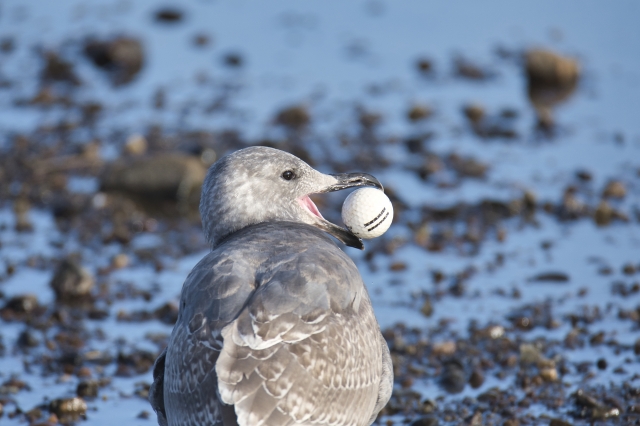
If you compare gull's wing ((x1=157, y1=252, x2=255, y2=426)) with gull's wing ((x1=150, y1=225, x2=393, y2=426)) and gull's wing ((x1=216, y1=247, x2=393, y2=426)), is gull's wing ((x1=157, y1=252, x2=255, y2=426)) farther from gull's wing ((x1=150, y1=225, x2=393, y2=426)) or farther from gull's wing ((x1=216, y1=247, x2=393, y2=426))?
gull's wing ((x1=216, y1=247, x2=393, y2=426))

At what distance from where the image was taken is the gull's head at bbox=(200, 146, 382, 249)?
6027 mm

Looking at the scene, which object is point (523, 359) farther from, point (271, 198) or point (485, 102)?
point (485, 102)

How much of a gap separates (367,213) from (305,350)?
1.71 meters

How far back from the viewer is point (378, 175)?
9914 millimetres

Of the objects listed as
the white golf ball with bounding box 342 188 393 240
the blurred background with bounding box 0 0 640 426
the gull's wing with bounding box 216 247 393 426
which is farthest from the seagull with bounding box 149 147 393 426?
the blurred background with bounding box 0 0 640 426

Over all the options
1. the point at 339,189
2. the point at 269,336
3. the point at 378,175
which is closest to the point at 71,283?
the point at 339,189

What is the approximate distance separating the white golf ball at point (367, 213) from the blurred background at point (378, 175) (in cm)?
116

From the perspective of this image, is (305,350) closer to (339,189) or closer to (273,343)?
(273,343)

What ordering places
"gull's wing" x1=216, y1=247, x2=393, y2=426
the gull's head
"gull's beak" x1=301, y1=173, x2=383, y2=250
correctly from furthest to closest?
"gull's beak" x1=301, y1=173, x2=383, y2=250
the gull's head
"gull's wing" x1=216, y1=247, x2=393, y2=426

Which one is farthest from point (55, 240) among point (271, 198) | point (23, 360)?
point (271, 198)

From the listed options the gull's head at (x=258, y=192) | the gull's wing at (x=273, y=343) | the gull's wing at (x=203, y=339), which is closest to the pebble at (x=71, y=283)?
the gull's head at (x=258, y=192)

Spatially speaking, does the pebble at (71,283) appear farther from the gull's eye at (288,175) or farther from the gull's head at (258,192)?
the gull's eye at (288,175)

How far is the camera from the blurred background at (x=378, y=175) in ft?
22.7

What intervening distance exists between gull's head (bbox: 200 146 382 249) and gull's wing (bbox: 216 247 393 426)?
0.73m
